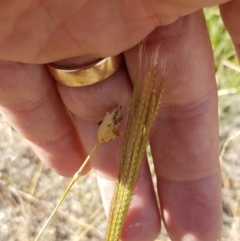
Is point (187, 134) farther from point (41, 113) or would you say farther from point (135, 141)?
point (41, 113)

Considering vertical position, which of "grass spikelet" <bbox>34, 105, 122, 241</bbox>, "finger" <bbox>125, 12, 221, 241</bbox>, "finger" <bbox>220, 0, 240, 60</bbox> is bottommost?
"finger" <bbox>125, 12, 221, 241</bbox>

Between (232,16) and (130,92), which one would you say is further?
(130,92)

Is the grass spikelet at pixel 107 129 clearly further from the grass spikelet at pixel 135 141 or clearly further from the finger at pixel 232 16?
the finger at pixel 232 16

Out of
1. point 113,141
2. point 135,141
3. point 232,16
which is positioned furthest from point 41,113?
point 232,16

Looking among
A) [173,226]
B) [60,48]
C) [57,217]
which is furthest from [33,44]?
[57,217]

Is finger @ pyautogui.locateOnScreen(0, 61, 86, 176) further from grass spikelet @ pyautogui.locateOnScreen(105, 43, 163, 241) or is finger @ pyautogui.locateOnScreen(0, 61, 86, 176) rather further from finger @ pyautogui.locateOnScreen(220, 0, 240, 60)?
finger @ pyautogui.locateOnScreen(220, 0, 240, 60)

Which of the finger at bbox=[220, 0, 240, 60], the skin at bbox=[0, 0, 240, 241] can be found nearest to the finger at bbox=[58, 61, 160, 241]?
the skin at bbox=[0, 0, 240, 241]

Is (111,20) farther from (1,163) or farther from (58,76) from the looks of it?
(1,163)
